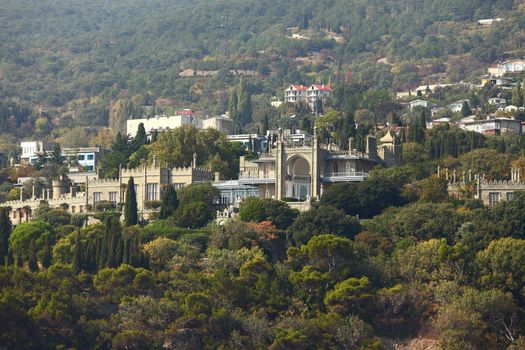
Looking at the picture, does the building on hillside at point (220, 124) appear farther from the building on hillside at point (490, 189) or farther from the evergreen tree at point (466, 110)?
the building on hillside at point (490, 189)

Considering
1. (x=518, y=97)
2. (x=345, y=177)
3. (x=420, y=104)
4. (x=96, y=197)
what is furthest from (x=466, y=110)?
(x=96, y=197)

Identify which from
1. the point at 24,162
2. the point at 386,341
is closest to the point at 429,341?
the point at 386,341

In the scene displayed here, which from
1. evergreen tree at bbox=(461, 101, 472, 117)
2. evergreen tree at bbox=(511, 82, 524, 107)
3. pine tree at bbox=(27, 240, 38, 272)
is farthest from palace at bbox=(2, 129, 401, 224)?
evergreen tree at bbox=(461, 101, 472, 117)

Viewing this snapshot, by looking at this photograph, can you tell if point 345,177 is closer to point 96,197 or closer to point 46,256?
point 96,197

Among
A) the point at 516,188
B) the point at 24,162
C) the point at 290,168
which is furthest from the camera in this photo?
the point at 24,162

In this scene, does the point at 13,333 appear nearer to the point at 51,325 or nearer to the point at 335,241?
the point at 51,325

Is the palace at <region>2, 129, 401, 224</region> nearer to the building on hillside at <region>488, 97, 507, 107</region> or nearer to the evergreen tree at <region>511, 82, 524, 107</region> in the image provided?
the evergreen tree at <region>511, 82, 524, 107</region>
